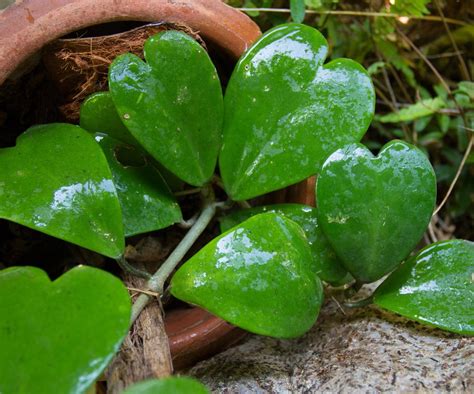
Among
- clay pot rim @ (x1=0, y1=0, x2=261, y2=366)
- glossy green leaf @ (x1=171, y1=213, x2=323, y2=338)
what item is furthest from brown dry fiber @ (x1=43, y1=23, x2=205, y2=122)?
glossy green leaf @ (x1=171, y1=213, x2=323, y2=338)

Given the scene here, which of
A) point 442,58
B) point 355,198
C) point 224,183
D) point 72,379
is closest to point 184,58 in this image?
point 224,183

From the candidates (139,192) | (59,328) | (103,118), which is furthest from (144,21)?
(59,328)

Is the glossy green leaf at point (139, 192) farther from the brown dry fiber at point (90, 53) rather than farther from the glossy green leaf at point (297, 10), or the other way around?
the glossy green leaf at point (297, 10)

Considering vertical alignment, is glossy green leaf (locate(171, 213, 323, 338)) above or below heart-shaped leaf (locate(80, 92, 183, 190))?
below

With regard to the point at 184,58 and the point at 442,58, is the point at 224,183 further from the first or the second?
the point at 442,58

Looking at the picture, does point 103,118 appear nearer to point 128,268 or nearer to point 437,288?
point 128,268

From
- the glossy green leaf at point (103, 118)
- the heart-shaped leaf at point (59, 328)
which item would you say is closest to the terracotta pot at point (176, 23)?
the glossy green leaf at point (103, 118)

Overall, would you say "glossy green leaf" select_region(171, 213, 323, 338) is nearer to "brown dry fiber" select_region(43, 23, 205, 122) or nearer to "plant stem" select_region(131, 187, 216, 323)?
"plant stem" select_region(131, 187, 216, 323)
